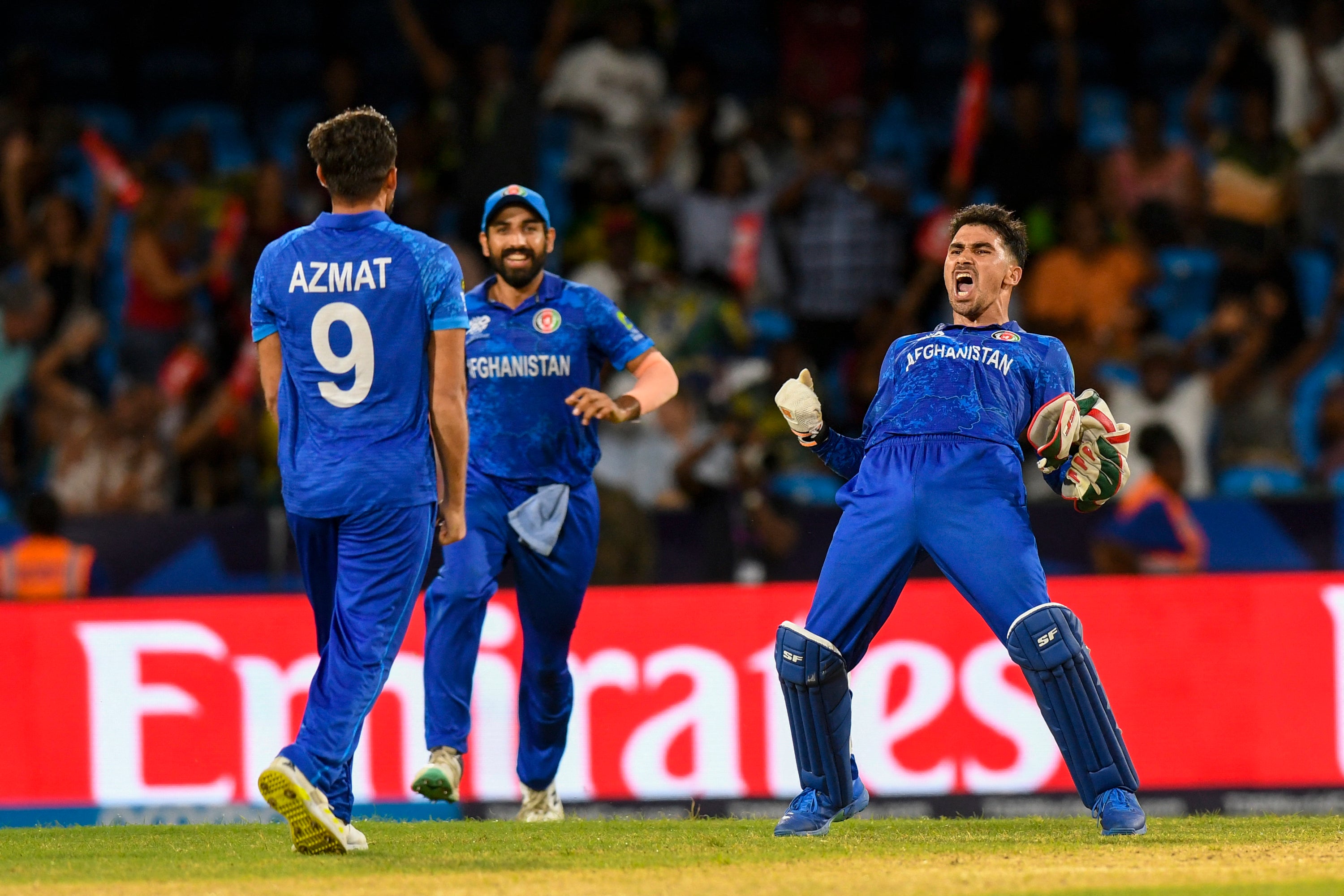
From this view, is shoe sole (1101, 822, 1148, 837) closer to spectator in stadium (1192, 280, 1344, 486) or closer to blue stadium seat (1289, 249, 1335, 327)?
spectator in stadium (1192, 280, 1344, 486)

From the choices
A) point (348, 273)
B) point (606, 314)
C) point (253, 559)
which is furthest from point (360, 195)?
point (253, 559)

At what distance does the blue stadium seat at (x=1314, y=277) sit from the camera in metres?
12.6

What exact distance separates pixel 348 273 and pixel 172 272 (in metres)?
8.34

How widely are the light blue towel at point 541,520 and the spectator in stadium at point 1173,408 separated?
216 inches

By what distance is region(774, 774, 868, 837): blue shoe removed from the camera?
235 inches

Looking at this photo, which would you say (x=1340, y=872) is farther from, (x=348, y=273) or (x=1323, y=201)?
(x=1323, y=201)

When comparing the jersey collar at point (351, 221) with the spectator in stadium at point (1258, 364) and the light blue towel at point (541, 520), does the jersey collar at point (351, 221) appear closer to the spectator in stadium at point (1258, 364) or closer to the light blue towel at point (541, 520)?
the light blue towel at point (541, 520)

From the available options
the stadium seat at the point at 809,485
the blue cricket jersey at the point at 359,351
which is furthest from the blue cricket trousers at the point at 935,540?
the stadium seat at the point at 809,485

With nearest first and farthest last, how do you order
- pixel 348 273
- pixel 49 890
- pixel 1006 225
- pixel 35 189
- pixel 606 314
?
1. pixel 49 890
2. pixel 348 273
3. pixel 1006 225
4. pixel 606 314
5. pixel 35 189

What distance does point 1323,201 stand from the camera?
42.3ft

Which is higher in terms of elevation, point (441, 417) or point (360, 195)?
point (360, 195)

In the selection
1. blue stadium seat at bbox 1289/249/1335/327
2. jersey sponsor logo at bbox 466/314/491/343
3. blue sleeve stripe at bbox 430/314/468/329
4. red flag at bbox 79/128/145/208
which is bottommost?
blue sleeve stripe at bbox 430/314/468/329

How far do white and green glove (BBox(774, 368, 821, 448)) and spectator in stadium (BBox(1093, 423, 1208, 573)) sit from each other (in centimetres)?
495

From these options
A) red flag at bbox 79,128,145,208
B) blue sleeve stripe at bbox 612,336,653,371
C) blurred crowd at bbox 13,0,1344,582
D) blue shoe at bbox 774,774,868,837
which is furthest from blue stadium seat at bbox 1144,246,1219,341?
red flag at bbox 79,128,145,208
